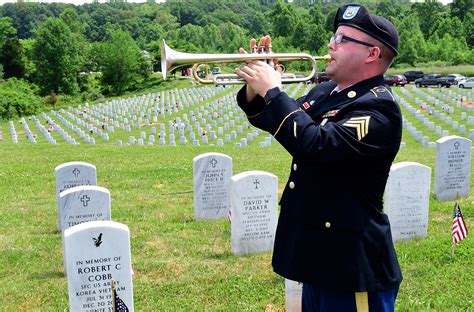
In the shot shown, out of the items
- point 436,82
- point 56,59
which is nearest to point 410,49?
point 436,82

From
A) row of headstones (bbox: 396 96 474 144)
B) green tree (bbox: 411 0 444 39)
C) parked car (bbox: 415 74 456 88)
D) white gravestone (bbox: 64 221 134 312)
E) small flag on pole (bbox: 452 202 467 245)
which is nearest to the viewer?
white gravestone (bbox: 64 221 134 312)

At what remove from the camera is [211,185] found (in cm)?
848

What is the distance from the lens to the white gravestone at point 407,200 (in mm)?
7168

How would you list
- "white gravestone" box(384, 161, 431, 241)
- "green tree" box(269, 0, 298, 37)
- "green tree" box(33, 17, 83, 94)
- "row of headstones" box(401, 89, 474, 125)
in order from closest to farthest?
"white gravestone" box(384, 161, 431, 241) < "row of headstones" box(401, 89, 474, 125) < "green tree" box(33, 17, 83, 94) < "green tree" box(269, 0, 298, 37)

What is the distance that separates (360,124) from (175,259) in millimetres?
4390

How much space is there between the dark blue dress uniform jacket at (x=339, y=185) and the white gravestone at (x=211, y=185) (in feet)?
17.5

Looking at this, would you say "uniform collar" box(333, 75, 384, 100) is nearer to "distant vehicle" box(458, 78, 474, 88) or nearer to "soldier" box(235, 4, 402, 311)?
"soldier" box(235, 4, 402, 311)

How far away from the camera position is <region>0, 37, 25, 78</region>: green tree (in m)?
66.7

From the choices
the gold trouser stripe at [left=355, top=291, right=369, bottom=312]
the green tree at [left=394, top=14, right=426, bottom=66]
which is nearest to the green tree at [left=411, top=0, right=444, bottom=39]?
the green tree at [left=394, top=14, right=426, bottom=66]

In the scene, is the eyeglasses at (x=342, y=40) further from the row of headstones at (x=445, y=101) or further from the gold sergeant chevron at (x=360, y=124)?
the row of headstones at (x=445, y=101)

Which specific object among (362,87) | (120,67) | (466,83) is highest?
(362,87)

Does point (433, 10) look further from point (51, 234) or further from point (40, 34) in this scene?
point (51, 234)

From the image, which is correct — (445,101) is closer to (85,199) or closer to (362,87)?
(85,199)

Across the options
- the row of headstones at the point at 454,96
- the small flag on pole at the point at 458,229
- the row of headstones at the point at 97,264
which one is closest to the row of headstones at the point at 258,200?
the small flag on pole at the point at 458,229
